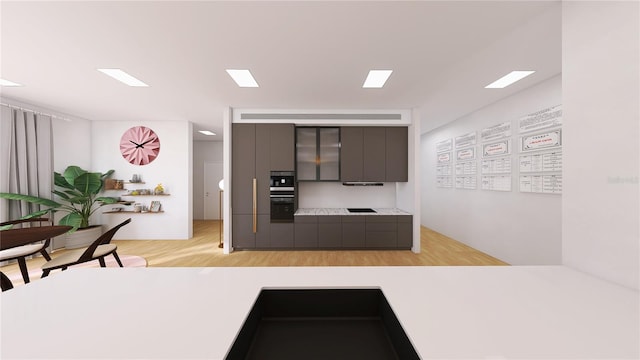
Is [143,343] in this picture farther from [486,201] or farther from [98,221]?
[98,221]

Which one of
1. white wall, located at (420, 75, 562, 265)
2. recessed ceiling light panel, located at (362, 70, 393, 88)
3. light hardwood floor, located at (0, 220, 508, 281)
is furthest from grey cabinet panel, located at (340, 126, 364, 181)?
white wall, located at (420, 75, 562, 265)

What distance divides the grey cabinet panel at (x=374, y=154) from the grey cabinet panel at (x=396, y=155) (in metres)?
0.08

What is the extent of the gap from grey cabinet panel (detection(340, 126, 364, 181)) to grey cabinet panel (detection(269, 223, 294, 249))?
1417 mm

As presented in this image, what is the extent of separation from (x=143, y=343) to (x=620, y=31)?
2.38m

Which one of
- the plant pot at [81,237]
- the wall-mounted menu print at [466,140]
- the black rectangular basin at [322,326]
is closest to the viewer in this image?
the black rectangular basin at [322,326]

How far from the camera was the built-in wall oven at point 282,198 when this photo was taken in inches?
172

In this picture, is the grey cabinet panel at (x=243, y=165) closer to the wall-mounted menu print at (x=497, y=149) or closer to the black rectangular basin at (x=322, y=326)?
the black rectangular basin at (x=322, y=326)

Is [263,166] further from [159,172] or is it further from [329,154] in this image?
[159,172]

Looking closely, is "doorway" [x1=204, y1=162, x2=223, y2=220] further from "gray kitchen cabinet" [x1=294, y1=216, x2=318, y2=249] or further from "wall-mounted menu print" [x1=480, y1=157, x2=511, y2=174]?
"wall-mounted menu print" [x1=480, y1=157, x2=511, y2=174]

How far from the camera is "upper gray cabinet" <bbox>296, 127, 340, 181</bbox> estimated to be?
4.59 metres

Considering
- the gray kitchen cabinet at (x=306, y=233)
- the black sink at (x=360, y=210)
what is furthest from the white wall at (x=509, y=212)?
the gray kitchen cabinet at (x=306, y=233)

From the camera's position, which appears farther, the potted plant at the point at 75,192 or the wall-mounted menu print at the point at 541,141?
the potted plant at the point at 75,192

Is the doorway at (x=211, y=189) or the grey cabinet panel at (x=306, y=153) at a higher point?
the grey cabinet panel at (x=306, y=153)

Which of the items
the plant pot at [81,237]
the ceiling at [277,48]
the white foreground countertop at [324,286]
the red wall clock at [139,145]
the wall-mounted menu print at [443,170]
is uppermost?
the ceiling at [277,48]
